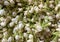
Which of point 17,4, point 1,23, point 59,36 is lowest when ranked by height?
point 59,36

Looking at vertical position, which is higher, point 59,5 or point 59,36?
point 59,5

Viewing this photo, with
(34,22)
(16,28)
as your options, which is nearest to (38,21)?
(34,22)

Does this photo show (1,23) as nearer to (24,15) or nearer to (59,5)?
(24,15)

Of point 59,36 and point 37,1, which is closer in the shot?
point 59,36

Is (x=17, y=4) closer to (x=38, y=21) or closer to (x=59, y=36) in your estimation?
(x=38, y=21)

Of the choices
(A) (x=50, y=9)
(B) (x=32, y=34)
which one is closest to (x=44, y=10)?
(A) (x=50, y=9)

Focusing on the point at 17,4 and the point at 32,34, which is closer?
the point at 32,34
